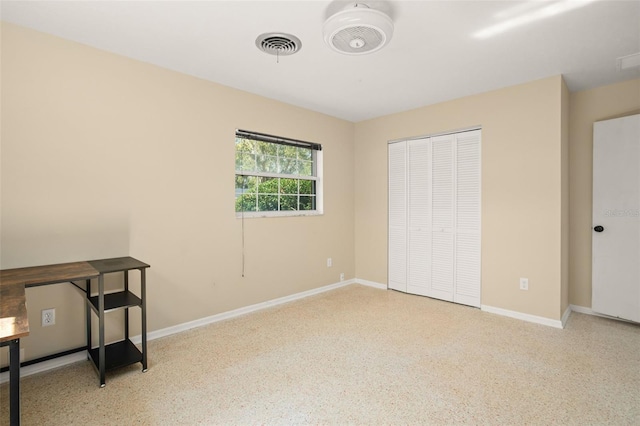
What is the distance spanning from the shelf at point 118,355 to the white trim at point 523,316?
3.41 meters

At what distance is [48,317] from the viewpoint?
2404mm

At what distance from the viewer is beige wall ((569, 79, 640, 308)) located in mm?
3488

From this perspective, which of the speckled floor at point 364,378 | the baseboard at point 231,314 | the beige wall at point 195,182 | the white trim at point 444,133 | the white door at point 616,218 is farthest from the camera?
the white trim at point 444,133

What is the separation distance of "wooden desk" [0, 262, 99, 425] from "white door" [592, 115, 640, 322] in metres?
4.54

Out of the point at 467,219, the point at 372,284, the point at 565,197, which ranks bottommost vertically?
the point at 372,284

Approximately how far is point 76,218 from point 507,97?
414 centimetres

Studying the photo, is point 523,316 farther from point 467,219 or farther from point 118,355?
point 118,355

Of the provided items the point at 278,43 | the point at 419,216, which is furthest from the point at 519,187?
the point at 278,43

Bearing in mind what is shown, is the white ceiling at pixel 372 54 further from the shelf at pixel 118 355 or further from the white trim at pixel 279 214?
the shelf at pixel 118 355

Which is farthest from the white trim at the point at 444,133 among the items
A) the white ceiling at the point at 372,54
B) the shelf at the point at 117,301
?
the shelf at the point at 117,301

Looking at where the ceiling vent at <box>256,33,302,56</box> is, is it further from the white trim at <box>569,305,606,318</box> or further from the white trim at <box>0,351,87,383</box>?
the white trim at <box>569,305,606,318</box>

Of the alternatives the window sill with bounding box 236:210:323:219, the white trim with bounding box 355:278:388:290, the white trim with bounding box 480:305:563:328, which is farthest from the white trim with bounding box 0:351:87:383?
the white trim with bounding box 480:305:563:328

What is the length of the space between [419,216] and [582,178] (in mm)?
1760

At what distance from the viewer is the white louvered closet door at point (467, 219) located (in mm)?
3770
